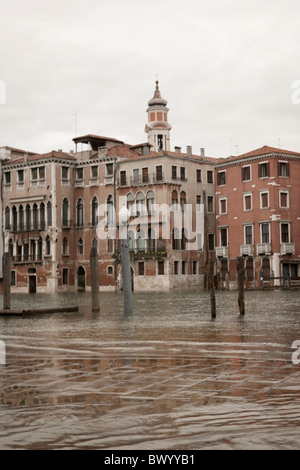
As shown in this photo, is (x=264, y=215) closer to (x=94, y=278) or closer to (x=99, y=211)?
(x=99, y=211)

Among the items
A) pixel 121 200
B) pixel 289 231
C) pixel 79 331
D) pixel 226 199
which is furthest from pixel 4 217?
pixel 79 331

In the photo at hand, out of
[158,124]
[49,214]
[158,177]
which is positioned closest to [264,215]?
[158,177]

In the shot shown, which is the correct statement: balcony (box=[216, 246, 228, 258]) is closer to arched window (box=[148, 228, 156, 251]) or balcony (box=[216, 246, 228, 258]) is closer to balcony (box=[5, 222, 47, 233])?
arched window (box=[148, 228, 156, 251])

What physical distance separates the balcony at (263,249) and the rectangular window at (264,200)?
2.94m

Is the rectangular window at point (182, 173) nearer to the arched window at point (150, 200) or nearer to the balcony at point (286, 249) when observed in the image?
the arched window at point (150, 200)

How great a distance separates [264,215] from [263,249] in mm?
2704

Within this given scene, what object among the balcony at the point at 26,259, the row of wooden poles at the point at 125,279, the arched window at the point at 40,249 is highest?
the arched window at the point at 40,249

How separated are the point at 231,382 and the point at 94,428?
2088 millimetres

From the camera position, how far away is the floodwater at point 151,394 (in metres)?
4.15

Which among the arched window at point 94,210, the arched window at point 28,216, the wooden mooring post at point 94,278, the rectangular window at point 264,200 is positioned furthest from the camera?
the arched window at point 28,216

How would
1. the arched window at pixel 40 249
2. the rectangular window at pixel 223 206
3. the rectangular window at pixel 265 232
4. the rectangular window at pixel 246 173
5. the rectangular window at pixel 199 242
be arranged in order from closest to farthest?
the rectangular window at pixel 265 232
the rectangular window at pixel 246 173
the rectangular window at pixel 223 206
the rectangular window at pixel 199 242
the arched window at pixel 40 249

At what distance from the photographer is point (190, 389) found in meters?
5.87

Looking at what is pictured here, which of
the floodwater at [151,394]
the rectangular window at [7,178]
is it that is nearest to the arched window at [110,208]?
the rectangular window at [7,178]
